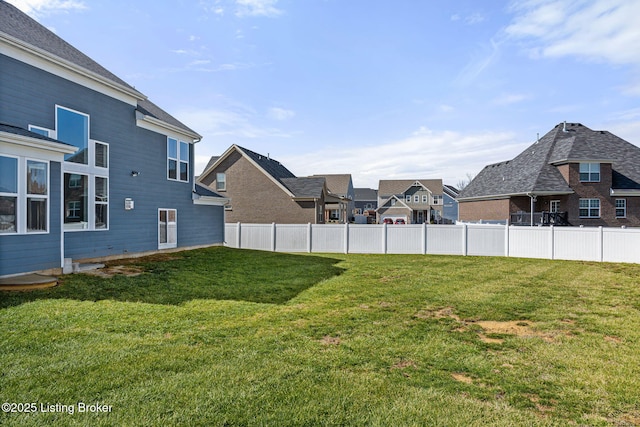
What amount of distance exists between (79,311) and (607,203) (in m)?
31.4

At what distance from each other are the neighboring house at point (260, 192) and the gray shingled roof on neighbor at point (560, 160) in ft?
49.2

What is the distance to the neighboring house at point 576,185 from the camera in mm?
24727

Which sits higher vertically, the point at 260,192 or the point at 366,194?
the point at 366,194

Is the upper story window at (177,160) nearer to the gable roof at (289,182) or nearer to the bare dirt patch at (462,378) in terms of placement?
the gable roof at (289,182)

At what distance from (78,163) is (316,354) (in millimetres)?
10495

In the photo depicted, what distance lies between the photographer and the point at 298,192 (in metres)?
25.8

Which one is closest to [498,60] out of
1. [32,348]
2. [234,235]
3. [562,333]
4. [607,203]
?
[562,333]

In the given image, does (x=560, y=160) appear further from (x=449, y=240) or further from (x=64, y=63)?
(x=64, y=63)

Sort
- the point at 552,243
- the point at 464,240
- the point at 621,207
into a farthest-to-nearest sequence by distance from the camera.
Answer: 1. the point at 621,207
2. the point at 464,240
3. the point at 552,243

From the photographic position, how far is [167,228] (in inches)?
588

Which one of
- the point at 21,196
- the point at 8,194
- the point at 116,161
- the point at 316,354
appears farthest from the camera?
the point at 116,161

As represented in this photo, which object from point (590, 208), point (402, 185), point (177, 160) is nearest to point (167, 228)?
point (177, 160)

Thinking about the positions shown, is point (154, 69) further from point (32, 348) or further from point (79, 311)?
point (32, 348)

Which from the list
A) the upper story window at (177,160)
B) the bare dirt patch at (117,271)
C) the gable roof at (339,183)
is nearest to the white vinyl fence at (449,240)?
the upper story window at (177,160)
